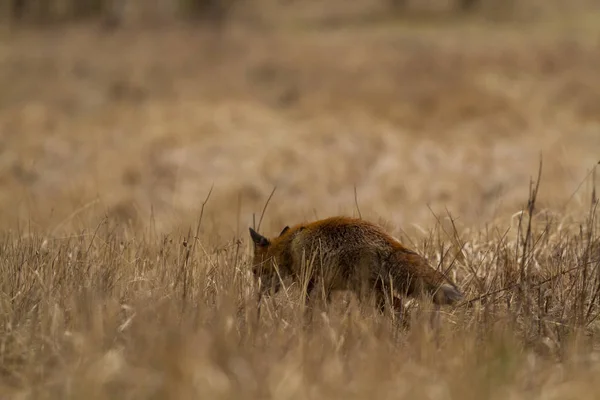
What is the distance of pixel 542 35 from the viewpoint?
23875 mm

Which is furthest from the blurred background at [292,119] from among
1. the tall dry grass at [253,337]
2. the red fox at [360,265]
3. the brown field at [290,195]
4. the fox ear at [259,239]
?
the red fox at [360,265]

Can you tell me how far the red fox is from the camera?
4.21m

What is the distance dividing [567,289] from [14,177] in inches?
454

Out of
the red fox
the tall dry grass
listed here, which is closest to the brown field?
the tall dry grass

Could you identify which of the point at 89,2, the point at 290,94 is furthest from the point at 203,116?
the point at 89,2

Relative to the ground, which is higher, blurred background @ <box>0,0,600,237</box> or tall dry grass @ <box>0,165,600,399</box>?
tall dry grass @ <box>0,165,600,399</box>

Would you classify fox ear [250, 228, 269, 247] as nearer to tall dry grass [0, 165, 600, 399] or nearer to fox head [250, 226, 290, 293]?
fox head [250, 226, 290, 293]

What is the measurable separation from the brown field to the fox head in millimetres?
100

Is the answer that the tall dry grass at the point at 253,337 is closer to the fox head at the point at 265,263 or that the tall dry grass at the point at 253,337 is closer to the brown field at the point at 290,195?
the brown field at the point at 290,195

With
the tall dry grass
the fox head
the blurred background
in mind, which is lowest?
the blurred background

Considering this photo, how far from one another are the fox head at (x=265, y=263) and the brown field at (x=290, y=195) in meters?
0.10

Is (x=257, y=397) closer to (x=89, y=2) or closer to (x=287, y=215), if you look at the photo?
(x=287, y=215)

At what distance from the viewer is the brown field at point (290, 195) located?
341 centimetres

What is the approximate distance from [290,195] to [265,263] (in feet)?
28.5
